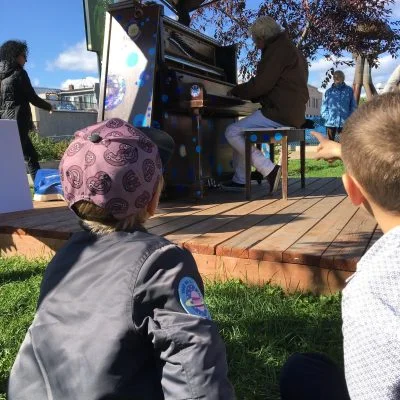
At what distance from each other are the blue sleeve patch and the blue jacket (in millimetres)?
8308

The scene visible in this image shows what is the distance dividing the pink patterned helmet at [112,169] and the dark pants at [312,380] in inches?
25.9

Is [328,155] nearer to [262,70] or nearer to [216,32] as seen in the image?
[262,70]

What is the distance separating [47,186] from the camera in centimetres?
519

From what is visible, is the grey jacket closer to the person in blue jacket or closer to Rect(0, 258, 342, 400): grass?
Rect(0, 258, 342, 400): grass

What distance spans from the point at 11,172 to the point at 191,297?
3707 millimetres

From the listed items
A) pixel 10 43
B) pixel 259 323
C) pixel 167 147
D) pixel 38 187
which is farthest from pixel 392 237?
pixel 10 43

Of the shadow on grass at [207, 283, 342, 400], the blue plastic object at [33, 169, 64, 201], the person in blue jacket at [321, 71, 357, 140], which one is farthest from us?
the person in blue jacket at [321, 71, 357, 140]

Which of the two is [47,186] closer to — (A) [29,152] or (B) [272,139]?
(A) [29,152]

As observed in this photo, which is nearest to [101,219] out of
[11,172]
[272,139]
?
[272,139]

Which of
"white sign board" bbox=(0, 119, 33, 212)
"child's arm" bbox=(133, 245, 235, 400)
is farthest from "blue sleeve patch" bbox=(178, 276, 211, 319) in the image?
"white sign board" bbox=(0, 119, 33, 212)

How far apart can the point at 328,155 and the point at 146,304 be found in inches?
26.5

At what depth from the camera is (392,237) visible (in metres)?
0.88

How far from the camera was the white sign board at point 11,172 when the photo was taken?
4.27 m

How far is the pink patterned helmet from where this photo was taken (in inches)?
46.8
